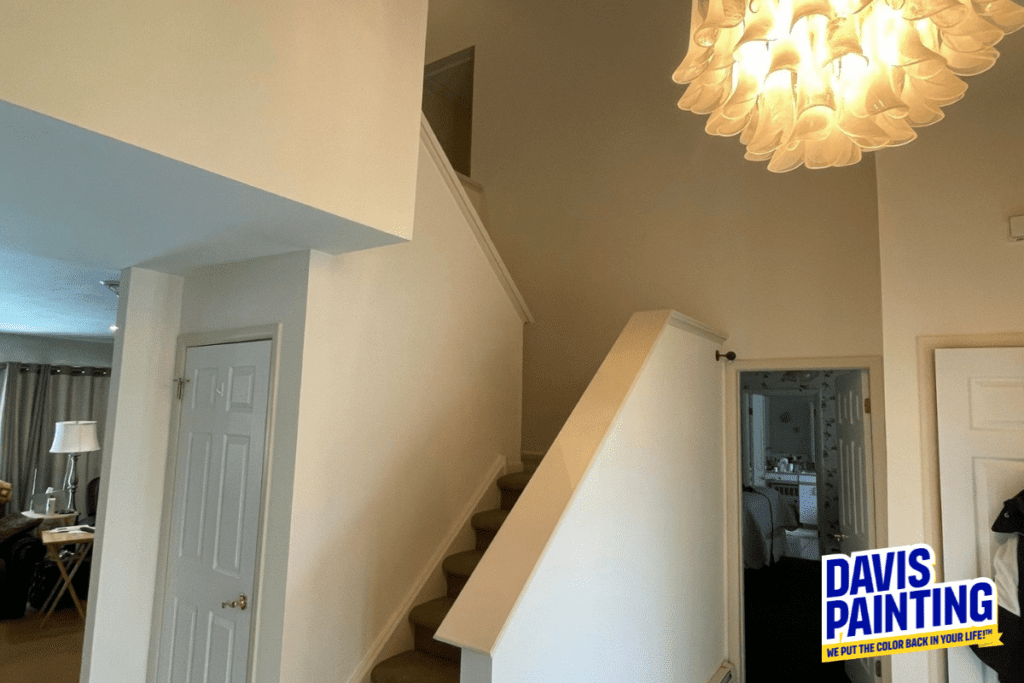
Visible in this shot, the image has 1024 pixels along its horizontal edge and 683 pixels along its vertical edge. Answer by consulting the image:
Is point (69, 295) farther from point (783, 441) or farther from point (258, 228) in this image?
point (783, 441)

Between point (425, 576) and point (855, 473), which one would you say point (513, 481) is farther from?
point (855, 473)

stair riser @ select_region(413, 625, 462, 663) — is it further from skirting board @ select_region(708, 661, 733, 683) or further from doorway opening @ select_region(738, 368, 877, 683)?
doorway opening @ select_region(738, 368, 877, 683)

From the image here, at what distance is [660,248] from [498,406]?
1.62 m

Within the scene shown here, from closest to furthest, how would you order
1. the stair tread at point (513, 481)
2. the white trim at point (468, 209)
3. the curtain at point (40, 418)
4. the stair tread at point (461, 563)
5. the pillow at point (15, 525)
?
the stair tread at point (461, 563) < the white trim at point (468, 209) < the stair tread at point (513, 481) < the pillow at point (15, 525) < the curtain at point (40, 418)

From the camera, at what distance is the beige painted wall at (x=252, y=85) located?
4.64ft

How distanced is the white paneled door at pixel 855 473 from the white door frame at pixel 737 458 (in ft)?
0.17

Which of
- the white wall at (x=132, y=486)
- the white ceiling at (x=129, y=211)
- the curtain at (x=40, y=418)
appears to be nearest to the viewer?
the white ceiling at (x=129, y=211)

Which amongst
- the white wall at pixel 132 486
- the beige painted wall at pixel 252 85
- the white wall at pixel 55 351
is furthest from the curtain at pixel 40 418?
the beige painted wall at pixel 252 85

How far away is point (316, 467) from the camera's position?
249cm

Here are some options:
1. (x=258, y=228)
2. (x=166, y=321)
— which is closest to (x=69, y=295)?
(x=166, y=321)

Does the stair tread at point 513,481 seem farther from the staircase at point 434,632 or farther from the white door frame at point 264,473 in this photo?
the white door frame at point 264,473

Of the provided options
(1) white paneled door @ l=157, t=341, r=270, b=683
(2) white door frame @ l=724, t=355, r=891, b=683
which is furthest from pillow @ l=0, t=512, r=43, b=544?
(2) white door frame @ l=724, t=355, r=891, b=683

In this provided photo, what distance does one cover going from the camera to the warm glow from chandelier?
1438mm

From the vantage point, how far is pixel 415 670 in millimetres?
2586
